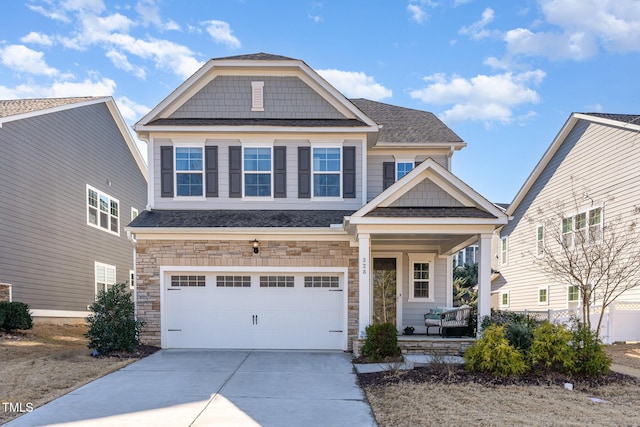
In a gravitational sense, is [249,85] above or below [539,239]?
above

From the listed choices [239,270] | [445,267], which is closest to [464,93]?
[445,267]

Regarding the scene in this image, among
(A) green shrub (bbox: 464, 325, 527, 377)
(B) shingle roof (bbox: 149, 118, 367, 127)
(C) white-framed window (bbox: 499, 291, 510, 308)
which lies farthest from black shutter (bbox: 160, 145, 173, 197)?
(C) white-framed window (bbox: 499, 291, 510, 308)

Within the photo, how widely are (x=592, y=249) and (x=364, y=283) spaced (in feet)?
20.0

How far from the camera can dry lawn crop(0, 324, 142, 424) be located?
24.2ft

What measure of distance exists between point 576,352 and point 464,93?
15.6m

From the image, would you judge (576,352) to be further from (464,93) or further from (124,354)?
(464,93)

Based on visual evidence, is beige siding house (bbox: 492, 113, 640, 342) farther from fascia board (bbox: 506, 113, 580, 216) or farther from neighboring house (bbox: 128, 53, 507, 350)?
neighboring house (bbox: 128, 53, 507, 350)

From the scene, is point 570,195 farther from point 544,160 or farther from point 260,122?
point 260,122

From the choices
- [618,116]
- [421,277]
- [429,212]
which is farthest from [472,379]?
[618,116]

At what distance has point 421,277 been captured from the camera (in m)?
14.2

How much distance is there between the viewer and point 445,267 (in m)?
14.3

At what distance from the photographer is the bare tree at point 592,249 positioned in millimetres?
12109

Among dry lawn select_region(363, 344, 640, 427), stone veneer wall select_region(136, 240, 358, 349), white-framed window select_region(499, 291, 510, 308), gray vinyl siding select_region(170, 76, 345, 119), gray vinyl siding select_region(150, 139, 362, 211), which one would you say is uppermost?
gray vinyl siding select_region(170, 76, 345, 119)

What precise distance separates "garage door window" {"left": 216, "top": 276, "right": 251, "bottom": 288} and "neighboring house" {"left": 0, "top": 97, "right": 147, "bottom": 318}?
644cm
